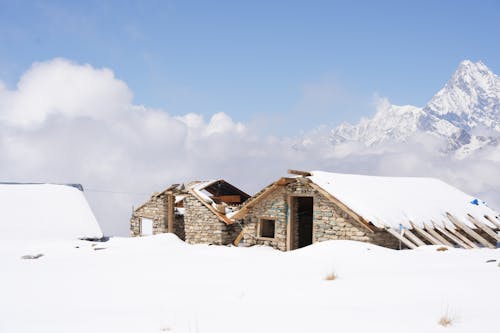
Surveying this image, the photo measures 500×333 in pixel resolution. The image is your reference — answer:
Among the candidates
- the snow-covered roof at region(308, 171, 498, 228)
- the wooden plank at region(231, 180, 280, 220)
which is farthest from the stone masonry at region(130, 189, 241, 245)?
the snow-covered roof at region(308, 171, 498, 228)

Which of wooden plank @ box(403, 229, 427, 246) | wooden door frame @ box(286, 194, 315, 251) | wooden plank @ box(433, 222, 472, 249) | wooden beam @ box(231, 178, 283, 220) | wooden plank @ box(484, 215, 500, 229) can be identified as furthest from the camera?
wooden plank @ box(484, 215, 500, 229)

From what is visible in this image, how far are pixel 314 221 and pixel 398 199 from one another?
501 cm

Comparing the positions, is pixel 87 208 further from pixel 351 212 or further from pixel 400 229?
pixel 400 229

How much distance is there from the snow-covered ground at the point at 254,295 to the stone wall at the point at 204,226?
1336cm

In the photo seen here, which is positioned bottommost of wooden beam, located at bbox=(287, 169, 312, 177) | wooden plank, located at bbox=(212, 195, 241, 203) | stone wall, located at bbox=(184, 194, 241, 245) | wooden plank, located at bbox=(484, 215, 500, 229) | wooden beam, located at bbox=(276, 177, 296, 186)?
stone wall, located at bbox=(184, 194, 241, 245)

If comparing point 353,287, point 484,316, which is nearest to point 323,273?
point 353,287

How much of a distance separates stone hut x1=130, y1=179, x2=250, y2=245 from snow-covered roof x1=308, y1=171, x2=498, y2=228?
29.1 feet

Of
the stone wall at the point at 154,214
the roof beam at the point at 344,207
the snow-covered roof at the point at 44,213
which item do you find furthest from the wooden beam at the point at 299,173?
the stone wall at the point at 154,214

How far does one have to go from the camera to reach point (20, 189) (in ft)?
66.8

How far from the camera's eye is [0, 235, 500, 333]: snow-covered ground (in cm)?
601

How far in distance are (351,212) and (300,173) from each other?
12.2ft

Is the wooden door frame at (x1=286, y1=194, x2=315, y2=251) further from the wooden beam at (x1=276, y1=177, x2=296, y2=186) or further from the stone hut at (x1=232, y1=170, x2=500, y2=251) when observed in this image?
the wooden beam at (x1=276, y1=177, x2=296, y2=186)

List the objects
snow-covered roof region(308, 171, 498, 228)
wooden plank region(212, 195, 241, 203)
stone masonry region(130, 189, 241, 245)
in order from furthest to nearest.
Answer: wooden plank region(212, 195, 241, 203) < stone masonry region(130, 189, 241, 245) < snow-covered roof region(308, 171, 498, 228)

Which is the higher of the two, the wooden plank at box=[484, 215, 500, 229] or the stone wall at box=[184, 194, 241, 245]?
the wooden plank at box=[484, 215, 500, 229]
